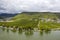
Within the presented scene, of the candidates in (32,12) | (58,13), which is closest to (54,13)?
(58,13)

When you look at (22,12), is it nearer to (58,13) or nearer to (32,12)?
(32,12)

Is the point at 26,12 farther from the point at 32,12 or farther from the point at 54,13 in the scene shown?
the point at 54,13

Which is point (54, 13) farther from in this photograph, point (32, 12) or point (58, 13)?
point (32, 12)

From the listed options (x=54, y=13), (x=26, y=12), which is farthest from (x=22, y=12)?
(x=54, y=13)

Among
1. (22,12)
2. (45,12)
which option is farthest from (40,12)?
(22,12)

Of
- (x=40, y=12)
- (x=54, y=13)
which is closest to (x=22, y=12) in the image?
(x=40, y=12)
